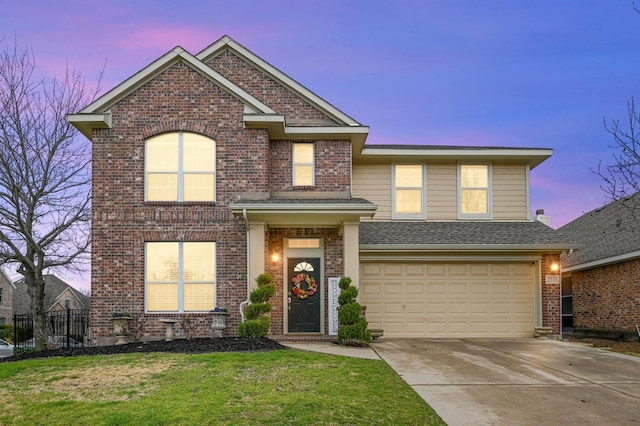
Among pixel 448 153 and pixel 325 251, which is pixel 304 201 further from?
pixel 448 153

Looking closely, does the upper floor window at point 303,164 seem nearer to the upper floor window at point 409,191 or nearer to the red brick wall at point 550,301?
the upper floor window at point 409,191

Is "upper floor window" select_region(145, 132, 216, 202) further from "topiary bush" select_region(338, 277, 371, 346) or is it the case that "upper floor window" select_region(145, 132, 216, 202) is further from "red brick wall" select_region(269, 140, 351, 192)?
"topiary bush" select_region(338, 277, 371, 346)

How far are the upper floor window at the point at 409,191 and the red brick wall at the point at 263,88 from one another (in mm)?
3095

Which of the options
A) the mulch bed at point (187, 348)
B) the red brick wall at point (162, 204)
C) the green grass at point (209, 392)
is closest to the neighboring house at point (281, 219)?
the red brick wall at point (162, 204)

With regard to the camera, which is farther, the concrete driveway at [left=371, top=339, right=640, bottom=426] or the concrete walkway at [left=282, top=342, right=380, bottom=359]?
the concrete walkway at [left=282, top=342, right=380, bottom=359]

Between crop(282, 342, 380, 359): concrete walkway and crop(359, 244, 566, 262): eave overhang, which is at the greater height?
crop(359, 244, 566, 262): eave overhang

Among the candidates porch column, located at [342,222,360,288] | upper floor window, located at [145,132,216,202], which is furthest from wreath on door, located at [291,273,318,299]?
upper floor window, located at [145,132,216,202]

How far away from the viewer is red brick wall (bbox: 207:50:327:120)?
639 inches

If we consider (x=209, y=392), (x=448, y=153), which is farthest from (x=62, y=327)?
(x=448, y=153)

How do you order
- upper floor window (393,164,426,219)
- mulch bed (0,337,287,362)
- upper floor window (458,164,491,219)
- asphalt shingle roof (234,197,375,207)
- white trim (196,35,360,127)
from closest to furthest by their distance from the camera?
mulch bed (0,337,287,362)
asphalt shingle roof (234,197,375,207)
white trim (196,35,360,127)
upper floor window (393,164,426,219)
upper floor window (458,164,491,219)

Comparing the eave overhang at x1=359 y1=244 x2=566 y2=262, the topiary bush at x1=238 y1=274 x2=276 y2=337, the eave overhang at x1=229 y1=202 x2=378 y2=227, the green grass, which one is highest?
the eave overhang at x1=229 y1=202 x2=378 y2=227

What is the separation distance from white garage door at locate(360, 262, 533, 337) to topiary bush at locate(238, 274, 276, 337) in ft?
12.4

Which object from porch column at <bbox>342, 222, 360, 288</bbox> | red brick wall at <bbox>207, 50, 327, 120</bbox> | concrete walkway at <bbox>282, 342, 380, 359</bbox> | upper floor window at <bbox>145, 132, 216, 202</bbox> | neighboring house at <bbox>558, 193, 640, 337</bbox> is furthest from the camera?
neighboring house at <bbox>558, 193, 640, 337</bbox>

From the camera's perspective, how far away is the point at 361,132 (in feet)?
49.8
